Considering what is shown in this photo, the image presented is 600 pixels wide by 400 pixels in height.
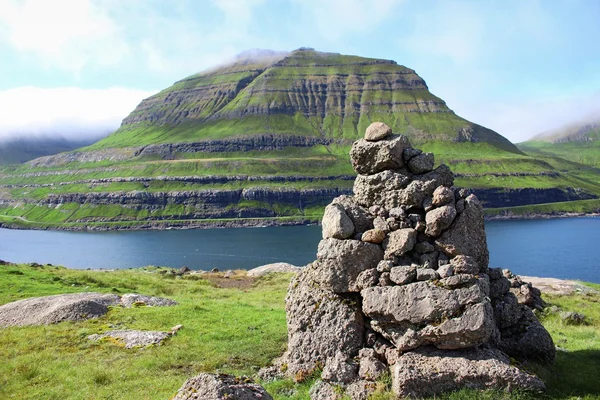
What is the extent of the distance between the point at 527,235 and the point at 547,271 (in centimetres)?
8038

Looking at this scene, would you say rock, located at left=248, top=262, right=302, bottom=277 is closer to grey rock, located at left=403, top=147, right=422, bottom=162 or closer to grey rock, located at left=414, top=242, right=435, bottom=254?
grey rock, located at left=403, top=147, right=422, bottom=162

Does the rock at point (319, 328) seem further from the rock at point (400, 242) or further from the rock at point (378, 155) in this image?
the rock at point (378, 155)

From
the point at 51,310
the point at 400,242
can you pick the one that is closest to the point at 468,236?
the point at 400,242

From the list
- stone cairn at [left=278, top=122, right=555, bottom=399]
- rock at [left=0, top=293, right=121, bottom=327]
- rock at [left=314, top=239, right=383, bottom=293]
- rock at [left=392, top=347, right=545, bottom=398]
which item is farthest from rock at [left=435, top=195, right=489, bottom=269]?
rock at [left=0, top=293, right=121, bottom=327]

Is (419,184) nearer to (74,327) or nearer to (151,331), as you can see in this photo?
(151,331)

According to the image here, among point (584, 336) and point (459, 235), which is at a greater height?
point (459, 235)

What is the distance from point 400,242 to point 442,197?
2.56 metres

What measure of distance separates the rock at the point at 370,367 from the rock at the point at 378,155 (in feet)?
26.4

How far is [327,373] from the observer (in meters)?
16.7

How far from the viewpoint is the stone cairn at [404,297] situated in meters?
15.6

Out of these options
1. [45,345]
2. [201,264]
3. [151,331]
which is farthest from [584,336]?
[201,264]

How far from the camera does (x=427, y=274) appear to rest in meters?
16.9

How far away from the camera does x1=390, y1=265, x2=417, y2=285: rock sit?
17094mm

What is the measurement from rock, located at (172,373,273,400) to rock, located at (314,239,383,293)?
6792 millimetres
